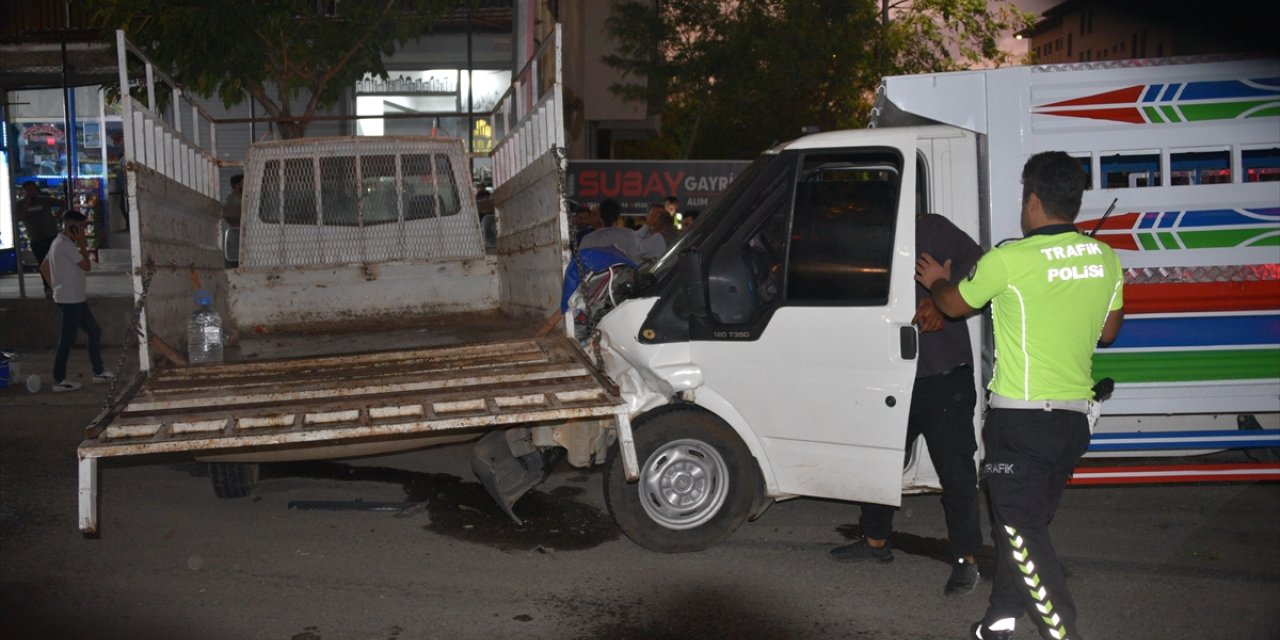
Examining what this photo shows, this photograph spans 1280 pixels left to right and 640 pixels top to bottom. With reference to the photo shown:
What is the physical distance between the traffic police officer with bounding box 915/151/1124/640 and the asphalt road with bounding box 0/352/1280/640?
82 cm

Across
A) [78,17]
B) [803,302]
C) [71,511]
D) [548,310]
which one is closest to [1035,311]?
[803,302]

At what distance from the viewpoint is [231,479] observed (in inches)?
270

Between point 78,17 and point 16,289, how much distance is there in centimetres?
455

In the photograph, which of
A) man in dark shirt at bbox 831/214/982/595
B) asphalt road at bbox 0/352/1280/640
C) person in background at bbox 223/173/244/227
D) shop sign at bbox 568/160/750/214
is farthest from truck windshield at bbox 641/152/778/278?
shop sign at bbox 568/160/750/214

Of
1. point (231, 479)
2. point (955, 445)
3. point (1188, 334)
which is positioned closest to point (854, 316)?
point (955, 445)

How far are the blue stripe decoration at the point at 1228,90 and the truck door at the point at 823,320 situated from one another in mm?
1517

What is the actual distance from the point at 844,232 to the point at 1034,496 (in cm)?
186

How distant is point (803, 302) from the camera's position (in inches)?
216

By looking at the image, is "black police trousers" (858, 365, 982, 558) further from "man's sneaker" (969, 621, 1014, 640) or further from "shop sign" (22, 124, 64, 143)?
"shop sign" (22, 124, 64, 143)

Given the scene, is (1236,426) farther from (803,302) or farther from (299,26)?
(299,26)

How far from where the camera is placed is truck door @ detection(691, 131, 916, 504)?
536 cm

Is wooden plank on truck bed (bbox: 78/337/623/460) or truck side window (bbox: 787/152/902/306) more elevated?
truck side window (bbox: 787/152/902/306)

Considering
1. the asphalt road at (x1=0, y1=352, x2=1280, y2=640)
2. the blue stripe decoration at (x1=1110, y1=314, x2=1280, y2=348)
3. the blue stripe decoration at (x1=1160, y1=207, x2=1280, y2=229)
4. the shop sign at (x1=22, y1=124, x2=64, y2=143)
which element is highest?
the shop sign at (x1=22, y1=124, x2=64, y2=143)

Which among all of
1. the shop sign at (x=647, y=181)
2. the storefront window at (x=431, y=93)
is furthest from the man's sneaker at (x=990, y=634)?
the storefront window at (x=431, y=93)
